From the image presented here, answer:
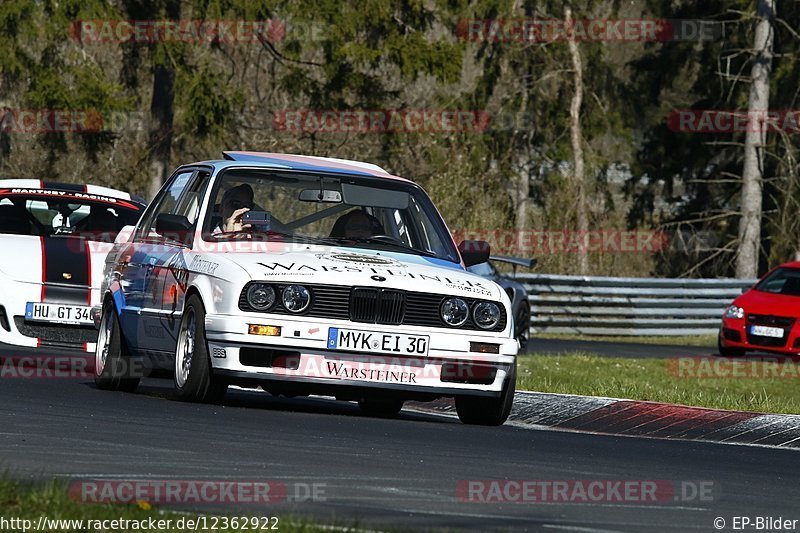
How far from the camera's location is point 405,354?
10.0 metres

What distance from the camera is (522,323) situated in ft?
72.3

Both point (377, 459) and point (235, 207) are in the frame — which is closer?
point (377, 459)

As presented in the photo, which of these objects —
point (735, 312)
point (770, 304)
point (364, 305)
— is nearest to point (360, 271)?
point (364, 305)

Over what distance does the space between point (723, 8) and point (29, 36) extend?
19296mm

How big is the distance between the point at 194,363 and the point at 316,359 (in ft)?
2.52

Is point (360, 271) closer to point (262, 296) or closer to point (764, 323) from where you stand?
point (262, 296)

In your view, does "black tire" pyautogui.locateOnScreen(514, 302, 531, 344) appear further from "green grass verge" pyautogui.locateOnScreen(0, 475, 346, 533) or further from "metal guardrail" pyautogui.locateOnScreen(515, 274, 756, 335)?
"green grass verge" pyautogui.locateOnScreen(0, 475, 346, 533)

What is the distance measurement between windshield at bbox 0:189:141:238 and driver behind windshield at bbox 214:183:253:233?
322 cm

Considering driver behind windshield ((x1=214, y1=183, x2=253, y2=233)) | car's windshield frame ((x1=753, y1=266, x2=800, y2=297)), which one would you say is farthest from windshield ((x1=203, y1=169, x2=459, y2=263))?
car's windshield frame ((x1=753, y1=266, x2=800, y2=297))

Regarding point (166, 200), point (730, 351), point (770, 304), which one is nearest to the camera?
point (166, 200)

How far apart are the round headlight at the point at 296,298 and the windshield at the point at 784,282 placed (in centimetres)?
1411

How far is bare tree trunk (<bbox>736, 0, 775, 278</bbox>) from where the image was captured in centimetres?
3522

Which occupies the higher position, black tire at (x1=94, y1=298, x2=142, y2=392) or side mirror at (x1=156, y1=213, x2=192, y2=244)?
side mirror at (x1=156, y1=213, x2=192, y2=244)

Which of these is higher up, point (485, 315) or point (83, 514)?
point (83, 514)
